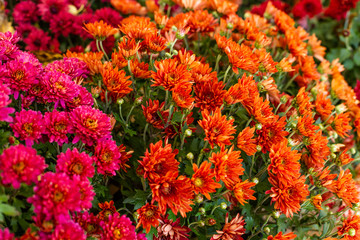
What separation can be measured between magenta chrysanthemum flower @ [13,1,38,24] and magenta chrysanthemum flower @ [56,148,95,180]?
3.67ft

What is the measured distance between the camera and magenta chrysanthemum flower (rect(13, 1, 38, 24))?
1507 mm

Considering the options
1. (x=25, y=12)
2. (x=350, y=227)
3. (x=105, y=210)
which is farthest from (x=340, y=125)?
(x=25, y=12)

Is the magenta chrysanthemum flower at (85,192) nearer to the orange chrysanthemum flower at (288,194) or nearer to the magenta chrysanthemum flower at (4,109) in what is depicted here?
the magenta chrysanthemum flower at (4,109)

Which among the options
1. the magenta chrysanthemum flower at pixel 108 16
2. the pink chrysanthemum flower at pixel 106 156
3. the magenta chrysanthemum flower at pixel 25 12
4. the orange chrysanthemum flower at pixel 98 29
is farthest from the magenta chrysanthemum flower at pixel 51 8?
the pink chrysanthemum flower at pixel 106 156

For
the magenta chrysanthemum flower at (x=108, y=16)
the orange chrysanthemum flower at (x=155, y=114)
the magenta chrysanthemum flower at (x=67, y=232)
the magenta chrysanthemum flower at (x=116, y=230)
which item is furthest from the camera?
the magenta chrysanthemum flower at (x=108, y=16)

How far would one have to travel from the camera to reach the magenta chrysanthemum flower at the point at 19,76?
30.1 inches

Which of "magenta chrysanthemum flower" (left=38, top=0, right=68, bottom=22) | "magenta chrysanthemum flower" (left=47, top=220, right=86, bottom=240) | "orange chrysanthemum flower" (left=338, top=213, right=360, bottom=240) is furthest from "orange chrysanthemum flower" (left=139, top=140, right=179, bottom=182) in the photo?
"magenta chrysanthemum flower" (left=38, top=0, right=68, bottom=22)

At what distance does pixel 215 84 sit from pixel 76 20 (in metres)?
0.85

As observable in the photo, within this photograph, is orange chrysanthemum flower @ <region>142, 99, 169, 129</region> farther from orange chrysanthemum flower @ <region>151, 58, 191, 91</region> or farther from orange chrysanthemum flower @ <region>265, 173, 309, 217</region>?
orange chrysanthemum flower @ <region>265, 173, 309, 217</region>

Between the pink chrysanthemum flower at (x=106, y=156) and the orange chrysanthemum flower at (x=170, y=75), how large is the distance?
0.67 ft

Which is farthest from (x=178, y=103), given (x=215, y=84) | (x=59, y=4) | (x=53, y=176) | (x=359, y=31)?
(x=359, y=31)

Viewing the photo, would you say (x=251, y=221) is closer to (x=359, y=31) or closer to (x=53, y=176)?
(x=53, y=176)

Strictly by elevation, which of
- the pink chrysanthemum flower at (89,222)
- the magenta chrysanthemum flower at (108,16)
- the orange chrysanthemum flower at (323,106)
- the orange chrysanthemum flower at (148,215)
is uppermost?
the magenta chrysanthemum flower at (108,16)

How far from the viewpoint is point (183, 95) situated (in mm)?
855
